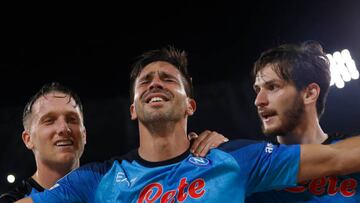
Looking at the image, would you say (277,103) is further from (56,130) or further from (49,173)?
(49,173)

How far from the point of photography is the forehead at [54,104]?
8.05ft

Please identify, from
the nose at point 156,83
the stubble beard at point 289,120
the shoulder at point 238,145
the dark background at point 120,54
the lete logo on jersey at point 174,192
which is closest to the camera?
the lete logo on jersey at point 174,192

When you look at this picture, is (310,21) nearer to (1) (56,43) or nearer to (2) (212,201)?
(1) (56,43)

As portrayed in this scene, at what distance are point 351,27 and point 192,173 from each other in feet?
18.0

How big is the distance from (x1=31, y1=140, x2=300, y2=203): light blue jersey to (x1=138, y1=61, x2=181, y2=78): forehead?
42 cm

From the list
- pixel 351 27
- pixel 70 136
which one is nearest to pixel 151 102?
pixel 70 136

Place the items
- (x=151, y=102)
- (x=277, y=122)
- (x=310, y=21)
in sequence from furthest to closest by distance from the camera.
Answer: (x=310, y=21), (x=277, y=122), (x=151, y=102)

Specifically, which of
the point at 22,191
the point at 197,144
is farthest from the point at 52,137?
the point at 197,144

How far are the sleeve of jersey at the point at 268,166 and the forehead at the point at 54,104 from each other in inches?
41.2

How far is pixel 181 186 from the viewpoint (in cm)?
177

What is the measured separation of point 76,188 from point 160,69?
25.4 inches

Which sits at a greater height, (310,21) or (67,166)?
(310,21)

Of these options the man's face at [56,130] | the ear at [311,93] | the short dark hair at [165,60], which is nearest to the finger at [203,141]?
the short dark hair at [165,60]

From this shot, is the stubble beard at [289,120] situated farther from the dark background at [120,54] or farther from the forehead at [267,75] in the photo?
the dark background at [120,54]
